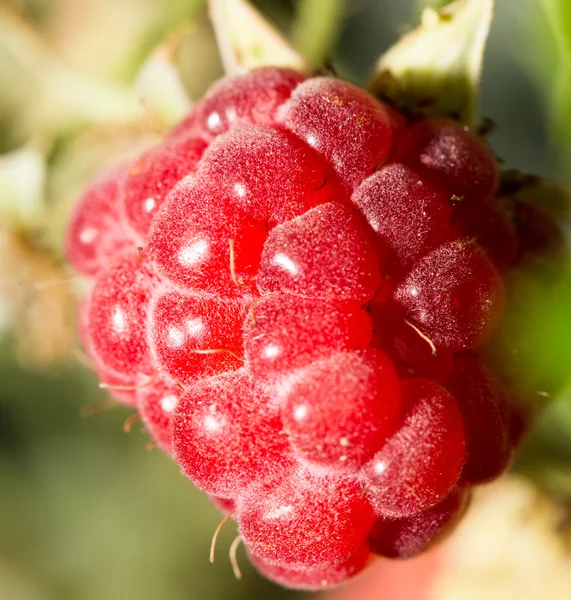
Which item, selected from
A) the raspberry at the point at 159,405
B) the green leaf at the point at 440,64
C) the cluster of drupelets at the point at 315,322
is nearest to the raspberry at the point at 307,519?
the cluster of drupelets at the point at 315,322

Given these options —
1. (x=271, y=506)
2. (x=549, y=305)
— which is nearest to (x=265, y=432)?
(x=271, y=506)

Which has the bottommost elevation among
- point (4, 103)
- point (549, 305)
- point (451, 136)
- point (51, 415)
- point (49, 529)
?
point (49, 529)

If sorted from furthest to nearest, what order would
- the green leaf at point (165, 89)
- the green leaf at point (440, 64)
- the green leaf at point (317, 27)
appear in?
1. the green leaf at point (317, 27)
2. the green leaf at point (165, 89)
3. the green leaf at point (440, 64)

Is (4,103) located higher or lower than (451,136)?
lower

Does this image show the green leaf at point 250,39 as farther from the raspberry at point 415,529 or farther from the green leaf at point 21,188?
the raspberry at point 415,529

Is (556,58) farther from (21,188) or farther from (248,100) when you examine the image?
(21,188)

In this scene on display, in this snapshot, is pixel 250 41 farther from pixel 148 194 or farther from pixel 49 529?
pixel 49 529
